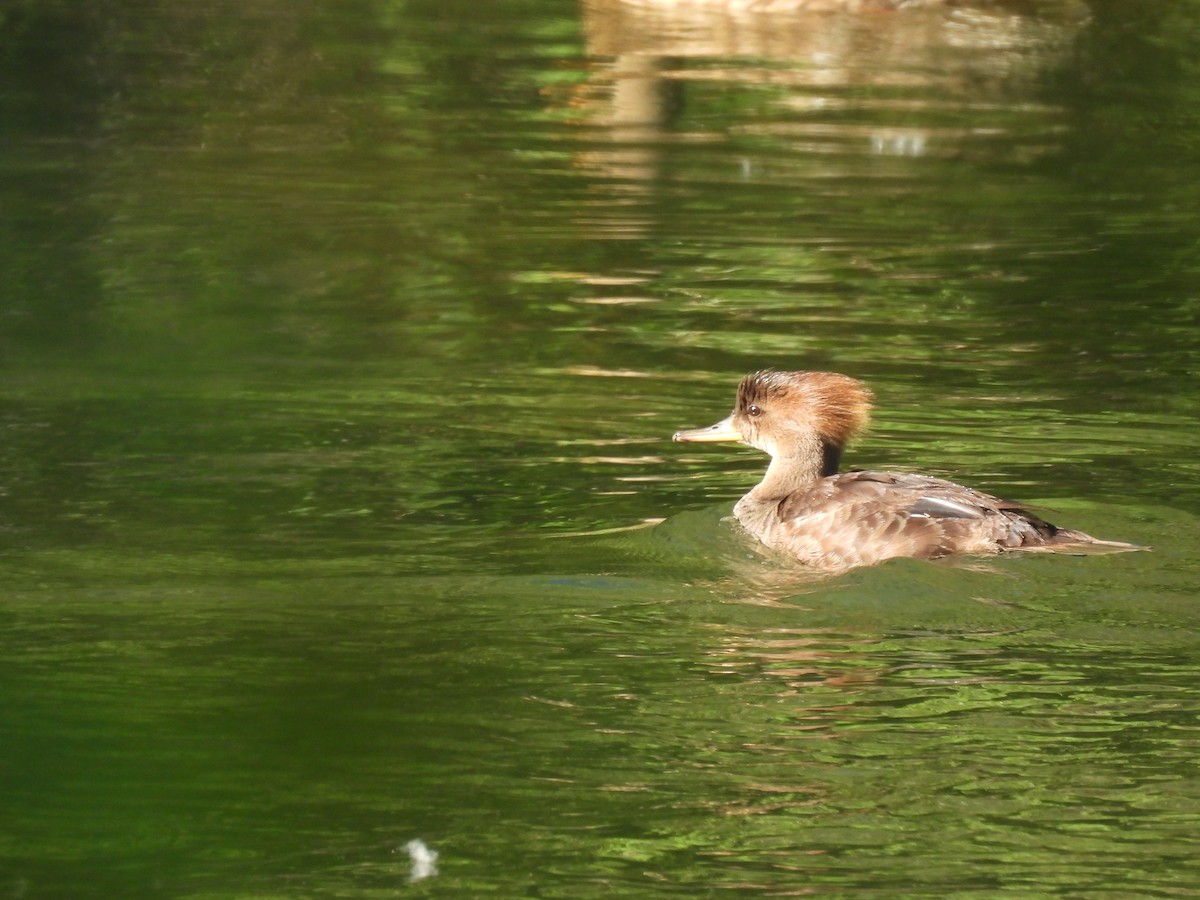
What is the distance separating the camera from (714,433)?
8203mm

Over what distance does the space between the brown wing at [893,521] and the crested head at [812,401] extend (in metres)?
0.36

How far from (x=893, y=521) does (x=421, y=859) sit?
285 centimetres

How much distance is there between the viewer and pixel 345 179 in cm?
1388

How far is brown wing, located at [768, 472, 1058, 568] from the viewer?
7102 mm

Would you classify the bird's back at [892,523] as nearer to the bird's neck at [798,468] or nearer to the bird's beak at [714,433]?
the bird's neck at [798,468]

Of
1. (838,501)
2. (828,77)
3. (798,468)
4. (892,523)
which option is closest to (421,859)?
(892,523)

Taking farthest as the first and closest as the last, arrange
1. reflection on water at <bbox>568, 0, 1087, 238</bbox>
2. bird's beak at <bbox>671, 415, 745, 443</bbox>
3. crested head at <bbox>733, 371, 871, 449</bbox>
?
1. reflection on water at <bbox>568, 0, 1087, 238</bbox>
2. bird's beak at <bbox>671, 415, 745, 443</bbox>
3. crested head at <bbox>733, 371, 871, 449</bbox>

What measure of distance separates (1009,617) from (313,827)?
2.60 metres

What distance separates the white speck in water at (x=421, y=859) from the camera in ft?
15.9

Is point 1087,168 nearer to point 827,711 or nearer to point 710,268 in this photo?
point 710,268

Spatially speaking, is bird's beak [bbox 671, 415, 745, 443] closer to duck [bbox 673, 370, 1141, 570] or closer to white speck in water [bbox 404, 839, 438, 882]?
duck [bbox 673, 370, 1141, 570]

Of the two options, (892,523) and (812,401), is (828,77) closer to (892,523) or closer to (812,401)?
(812,401)

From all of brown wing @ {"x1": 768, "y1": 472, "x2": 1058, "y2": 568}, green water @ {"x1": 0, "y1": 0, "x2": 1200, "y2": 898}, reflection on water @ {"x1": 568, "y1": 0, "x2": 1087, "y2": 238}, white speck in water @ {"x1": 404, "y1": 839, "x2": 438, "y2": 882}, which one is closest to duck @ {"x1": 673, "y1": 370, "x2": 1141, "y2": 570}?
brown wing @ {"x1": 768, "y1": 472, "x2": 1058, "y2": 568}

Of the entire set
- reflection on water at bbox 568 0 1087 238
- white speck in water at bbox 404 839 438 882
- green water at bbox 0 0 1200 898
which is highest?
reflection on water at bbox 568 0 1087 238
